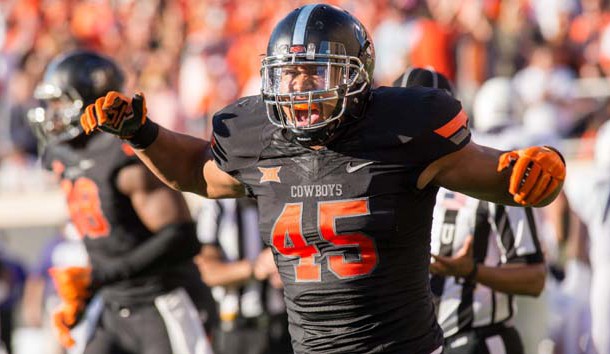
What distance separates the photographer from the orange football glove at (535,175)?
11.5 feet

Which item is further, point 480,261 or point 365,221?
point 480,261

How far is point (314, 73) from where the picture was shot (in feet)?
12.5

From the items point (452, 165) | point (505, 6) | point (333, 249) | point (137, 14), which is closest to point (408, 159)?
point (452, 165)

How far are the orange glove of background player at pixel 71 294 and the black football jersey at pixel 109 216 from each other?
0.22 meters

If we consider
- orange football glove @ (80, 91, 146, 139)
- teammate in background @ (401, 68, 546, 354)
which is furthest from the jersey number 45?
teammate in background @ (401, 68, 546, 354)

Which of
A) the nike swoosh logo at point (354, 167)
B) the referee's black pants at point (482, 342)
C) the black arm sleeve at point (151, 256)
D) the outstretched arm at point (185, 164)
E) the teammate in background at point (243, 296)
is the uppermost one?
the nike swoosh logo at point (354, 167)

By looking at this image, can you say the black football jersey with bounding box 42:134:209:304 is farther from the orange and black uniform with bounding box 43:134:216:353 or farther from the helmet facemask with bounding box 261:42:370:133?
the helmet facemask with bounding box 261:42:370:133

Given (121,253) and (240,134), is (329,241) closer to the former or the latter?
(240,134)

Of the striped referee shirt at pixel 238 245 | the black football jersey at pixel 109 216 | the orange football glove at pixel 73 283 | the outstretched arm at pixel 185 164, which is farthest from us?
the striped referee shirt at pixel 238 245

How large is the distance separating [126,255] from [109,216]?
21 centimetres

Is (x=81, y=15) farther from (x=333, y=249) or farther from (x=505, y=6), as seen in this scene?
(x=333, y=249)

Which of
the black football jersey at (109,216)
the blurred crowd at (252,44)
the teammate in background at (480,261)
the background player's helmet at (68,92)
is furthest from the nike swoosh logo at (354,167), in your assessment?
the blurred crowd at (252,44)

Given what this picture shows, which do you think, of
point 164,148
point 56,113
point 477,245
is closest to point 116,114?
point 164,148

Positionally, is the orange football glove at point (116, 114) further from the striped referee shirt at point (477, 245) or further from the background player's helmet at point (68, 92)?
the background player's helmet at point (68, 92)
